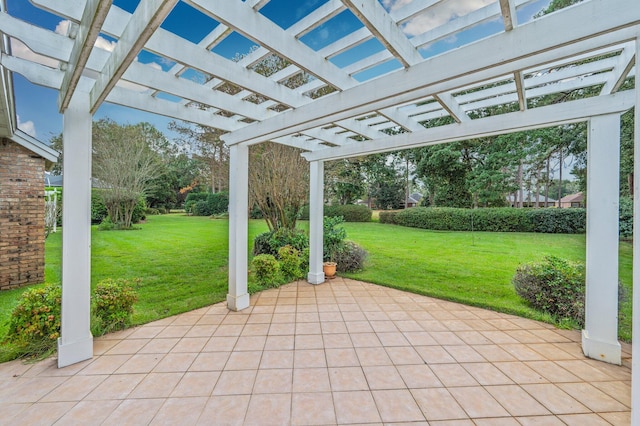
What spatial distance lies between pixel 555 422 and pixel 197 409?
8.78 ft

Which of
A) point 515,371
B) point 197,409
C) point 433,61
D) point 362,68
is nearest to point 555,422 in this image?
point 515,371

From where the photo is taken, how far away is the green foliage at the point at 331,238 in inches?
251

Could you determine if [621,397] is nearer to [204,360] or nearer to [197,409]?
[197,409]

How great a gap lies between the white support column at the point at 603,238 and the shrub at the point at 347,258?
4153 millimetres

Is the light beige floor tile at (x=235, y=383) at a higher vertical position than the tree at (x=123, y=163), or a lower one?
lower

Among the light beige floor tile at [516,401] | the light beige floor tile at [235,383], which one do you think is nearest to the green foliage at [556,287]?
the light beige floor tile at [516,401]

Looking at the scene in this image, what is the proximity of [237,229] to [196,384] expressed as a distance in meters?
2.15

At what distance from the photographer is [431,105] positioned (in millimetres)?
3412

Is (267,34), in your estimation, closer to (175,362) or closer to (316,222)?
(175,362)

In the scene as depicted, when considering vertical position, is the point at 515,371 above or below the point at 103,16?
below

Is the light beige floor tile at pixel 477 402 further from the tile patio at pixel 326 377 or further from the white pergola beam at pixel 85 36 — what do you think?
the white pergola beam at pixel 85 36

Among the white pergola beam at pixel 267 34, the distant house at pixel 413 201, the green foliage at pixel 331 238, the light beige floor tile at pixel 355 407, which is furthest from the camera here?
the distant house at pixel 413 201

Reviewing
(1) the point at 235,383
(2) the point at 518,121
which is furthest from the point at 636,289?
(1) the point at 235,383

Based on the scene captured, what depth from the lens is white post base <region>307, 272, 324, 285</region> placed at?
18.3 feet
